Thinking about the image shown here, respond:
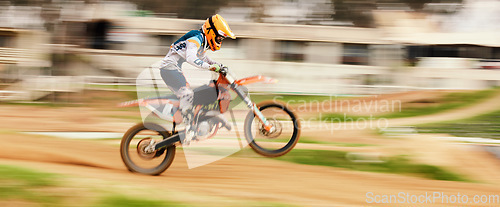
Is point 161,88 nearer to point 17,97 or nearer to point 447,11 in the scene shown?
point 17,97

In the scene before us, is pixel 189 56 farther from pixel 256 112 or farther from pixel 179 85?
pixel 256 112

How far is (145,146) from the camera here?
6.01 meters

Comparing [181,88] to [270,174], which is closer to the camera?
[181,88]

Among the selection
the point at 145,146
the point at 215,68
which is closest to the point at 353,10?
the point at 215,68

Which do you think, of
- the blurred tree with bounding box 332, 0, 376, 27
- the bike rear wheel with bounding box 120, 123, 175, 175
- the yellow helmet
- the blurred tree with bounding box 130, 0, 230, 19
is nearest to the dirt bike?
the bike rear wheel with bounding box 120, 123, 175, 175

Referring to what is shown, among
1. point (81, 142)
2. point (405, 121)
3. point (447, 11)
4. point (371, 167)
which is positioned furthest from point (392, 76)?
point (81, 142)

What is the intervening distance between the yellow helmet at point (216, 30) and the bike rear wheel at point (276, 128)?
0.98m

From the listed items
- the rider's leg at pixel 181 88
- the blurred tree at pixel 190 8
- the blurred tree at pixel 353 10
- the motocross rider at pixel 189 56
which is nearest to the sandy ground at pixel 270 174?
the rider's leg at pixel 181 88

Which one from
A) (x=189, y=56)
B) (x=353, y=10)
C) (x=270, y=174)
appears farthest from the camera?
(x=353, y=10)

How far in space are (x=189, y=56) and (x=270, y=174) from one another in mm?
1949

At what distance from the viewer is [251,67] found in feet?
63.3

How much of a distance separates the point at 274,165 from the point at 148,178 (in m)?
2.00

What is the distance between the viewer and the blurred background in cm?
567

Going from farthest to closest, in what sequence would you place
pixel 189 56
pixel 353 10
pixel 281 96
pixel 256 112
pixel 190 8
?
pixel 353 10, pixel 190 8, pixel 281 96, pixel 256 112, pixel 189 56
